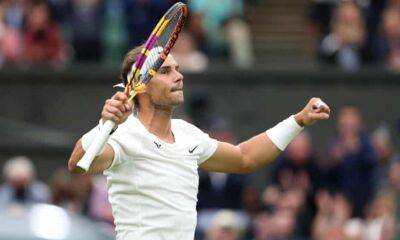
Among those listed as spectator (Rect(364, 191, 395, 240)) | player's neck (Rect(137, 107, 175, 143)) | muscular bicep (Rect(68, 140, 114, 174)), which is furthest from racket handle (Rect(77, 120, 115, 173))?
spectator (Rect(364, 191, 395, 240))

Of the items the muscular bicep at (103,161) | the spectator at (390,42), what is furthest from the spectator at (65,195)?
the muscular bicep at (103,161)

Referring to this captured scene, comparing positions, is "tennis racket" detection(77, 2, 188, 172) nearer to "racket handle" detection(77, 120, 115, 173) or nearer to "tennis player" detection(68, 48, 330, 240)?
"tennis player" detection(68, 48, 330, 240)

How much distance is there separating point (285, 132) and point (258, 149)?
19 centimetres

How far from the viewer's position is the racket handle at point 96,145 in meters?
7.56

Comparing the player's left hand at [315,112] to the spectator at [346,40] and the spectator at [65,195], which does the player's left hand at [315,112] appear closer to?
the spectator at [65,195]

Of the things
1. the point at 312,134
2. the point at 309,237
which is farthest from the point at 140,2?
the point at 309,237

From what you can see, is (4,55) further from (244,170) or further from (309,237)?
(244,170)

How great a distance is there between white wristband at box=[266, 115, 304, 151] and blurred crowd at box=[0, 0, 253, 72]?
8.98 metres

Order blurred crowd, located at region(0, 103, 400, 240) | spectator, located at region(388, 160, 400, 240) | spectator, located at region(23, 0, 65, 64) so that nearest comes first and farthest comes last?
spectator, located at region(388, 160, 400, 240), blurred crowd, located at region(0, 103, 400, 240), spectator, located at region(23, 0, 65, 64)

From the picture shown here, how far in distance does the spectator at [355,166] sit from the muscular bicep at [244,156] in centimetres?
649

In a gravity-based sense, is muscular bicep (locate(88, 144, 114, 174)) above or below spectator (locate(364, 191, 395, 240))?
above

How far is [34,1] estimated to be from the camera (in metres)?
18.7

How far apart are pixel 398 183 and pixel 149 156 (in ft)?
22.0

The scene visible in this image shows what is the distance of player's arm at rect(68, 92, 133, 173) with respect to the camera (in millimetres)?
7746
